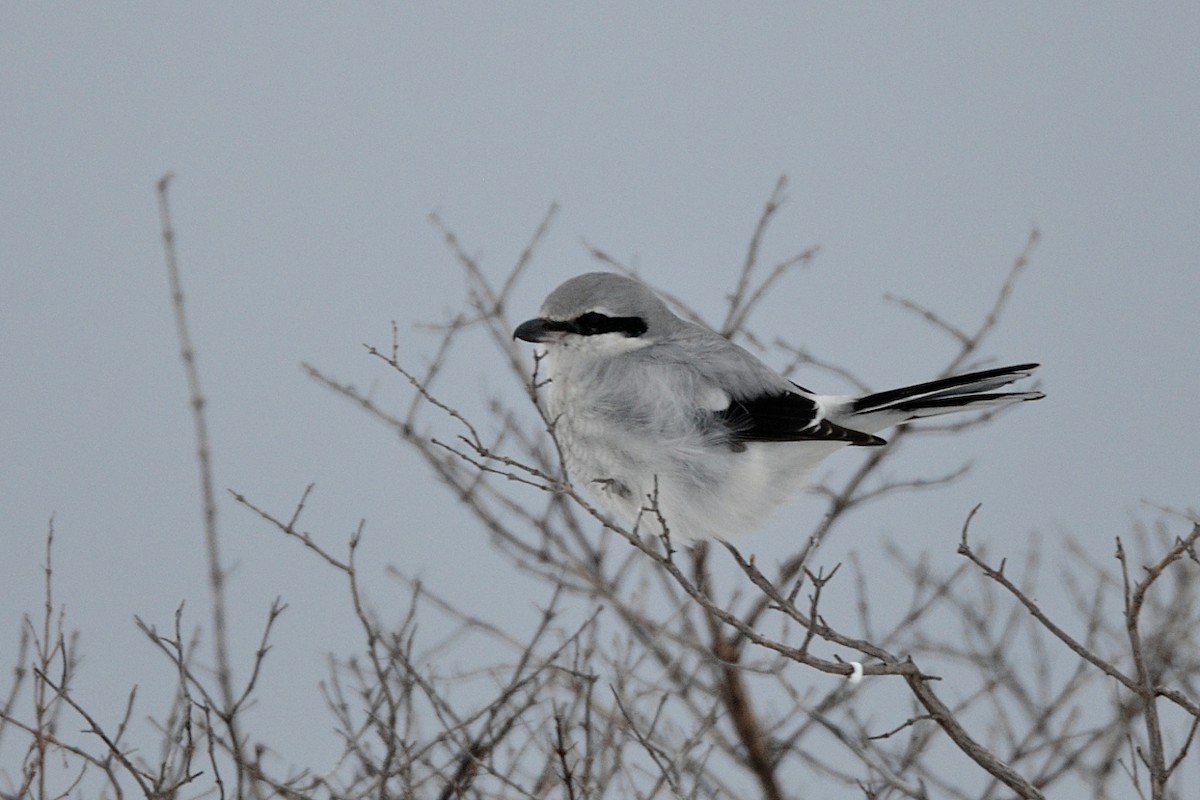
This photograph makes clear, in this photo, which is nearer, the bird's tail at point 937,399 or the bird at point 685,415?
the bird's tail at point 937,399

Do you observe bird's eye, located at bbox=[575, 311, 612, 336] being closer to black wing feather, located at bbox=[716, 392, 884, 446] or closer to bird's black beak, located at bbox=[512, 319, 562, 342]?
bird's black beak, located at bbox=[512, 319, 562, 342]

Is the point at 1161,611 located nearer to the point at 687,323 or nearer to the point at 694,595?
the point at 687,323

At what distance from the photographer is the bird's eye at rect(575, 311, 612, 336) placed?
232 centimetres

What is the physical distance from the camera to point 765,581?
200 cm

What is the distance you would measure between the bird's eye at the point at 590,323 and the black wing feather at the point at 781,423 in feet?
0.91

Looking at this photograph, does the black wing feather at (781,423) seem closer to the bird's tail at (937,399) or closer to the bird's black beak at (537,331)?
the bird's tail at (937,399)

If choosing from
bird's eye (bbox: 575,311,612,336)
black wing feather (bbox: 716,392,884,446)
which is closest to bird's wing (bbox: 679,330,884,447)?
black wing feather (bbox: 716,392,884,446)

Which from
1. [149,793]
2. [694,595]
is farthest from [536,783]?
[149,793]

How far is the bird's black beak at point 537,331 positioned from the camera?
7.51ft

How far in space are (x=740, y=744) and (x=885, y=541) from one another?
2.44ft

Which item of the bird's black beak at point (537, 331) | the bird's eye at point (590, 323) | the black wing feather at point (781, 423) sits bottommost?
the black wing feather at point (781, 423)

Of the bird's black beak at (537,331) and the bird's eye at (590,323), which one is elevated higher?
the bird's eye at (590,323)

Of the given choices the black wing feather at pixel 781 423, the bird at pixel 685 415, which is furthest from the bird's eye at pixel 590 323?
the black wing feather at pixel 781 423

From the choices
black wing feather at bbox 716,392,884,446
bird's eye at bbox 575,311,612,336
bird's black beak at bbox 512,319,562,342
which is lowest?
black wing feather at bbox 716,392,884,446
